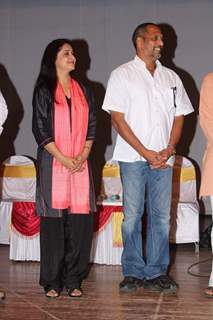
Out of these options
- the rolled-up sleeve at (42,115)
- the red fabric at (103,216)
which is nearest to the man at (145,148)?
the rolled-up sleeve at (42,115)

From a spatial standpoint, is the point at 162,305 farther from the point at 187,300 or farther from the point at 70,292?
the point at 70,292

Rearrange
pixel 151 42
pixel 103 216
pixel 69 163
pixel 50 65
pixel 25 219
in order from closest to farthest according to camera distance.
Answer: pixel 69 163, pixel 50 65, pixel 151 42, pixel 103 216, pixel 25 219

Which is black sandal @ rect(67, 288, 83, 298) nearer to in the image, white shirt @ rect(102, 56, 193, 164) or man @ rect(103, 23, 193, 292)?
man @ rect(103, 23, 193, 292)

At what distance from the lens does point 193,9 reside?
8148mm

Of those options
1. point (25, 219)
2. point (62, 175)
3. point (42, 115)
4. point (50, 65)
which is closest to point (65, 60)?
point (50, 65)

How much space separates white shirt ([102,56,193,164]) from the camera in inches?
165

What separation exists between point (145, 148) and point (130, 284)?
898 millimetres

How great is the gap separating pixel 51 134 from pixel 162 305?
1.25 m

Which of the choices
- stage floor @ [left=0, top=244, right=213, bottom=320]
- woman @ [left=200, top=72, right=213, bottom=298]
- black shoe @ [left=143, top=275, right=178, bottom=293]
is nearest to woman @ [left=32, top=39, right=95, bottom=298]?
stage floor @ [left=0, top=244, right=213, bottom=320]

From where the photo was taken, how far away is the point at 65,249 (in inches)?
164

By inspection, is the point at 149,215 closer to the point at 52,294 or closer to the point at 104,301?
the point at 104,301

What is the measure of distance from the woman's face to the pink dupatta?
119mm

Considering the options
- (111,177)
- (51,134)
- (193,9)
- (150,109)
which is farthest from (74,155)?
(193,9)

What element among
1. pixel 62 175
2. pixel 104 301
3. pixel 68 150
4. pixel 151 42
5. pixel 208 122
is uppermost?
pixel 151 42
